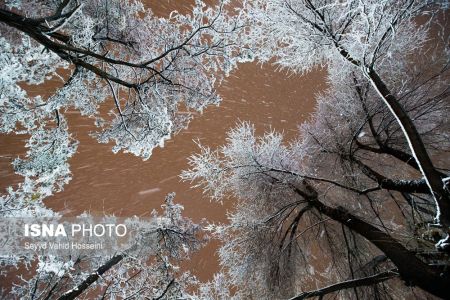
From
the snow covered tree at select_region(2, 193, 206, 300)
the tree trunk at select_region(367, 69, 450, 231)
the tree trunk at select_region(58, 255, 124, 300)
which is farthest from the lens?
the tree trunk at select_region(58, 255, 124, 300)

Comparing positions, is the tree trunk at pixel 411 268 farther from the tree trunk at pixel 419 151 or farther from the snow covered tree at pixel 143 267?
the snow covered tree at pixel 143 267

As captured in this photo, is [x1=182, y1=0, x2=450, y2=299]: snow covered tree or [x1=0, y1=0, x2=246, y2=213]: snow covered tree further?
[x1=182, y1=0, x2=450, y2=299]: snow covered tree

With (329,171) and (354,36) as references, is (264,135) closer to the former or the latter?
(329,171)

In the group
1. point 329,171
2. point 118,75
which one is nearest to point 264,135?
point 329,171

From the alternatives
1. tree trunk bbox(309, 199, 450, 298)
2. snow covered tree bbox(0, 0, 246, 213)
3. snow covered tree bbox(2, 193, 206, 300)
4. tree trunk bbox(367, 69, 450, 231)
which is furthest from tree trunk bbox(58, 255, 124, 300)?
tree trunk bbox(367, 69, 450, 231)

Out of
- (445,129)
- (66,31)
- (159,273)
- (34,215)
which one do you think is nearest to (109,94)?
(66,31)

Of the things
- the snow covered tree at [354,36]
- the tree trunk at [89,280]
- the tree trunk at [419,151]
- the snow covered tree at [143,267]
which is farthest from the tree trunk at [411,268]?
the tree trunk at [89,280]

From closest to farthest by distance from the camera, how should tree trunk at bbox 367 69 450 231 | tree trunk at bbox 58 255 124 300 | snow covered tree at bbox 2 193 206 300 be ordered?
1. tree trunk at bbox 367 69 450 231
2. snow covered tree at bbox 2 193 206 300
3. tree trunk at bbox 58 255 124 300

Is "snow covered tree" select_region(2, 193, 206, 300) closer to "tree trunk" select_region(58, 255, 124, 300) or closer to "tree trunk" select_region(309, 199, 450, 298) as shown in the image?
"tree trunk" select_region(58, 255, 124, 300)
